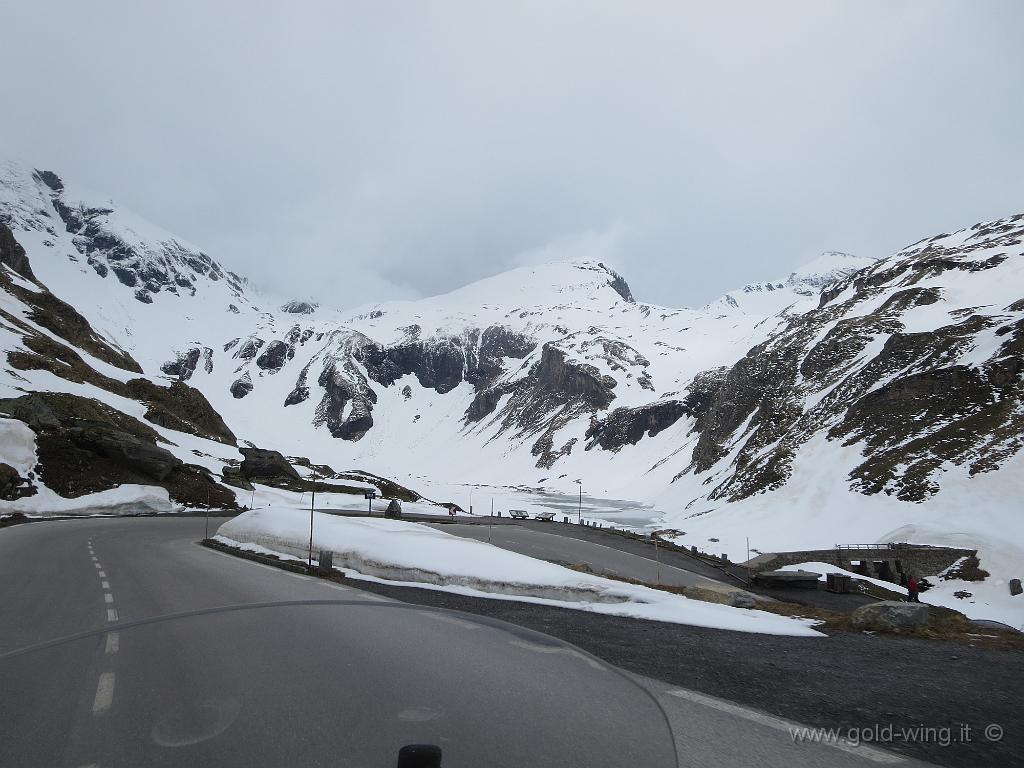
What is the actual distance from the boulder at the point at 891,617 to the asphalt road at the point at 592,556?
37.9ft

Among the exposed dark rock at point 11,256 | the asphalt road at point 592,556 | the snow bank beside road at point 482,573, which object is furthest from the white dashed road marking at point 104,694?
the exposed dark rock at point 11,256

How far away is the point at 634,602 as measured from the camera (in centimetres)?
1145

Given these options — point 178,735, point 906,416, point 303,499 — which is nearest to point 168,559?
point 178,735

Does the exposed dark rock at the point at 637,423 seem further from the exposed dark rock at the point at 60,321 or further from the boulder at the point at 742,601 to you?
the boulder at the point at 742,601

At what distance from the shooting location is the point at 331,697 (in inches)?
201

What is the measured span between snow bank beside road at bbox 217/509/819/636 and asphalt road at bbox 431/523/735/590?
7.89 metres

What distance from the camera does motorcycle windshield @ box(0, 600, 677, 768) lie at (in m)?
4.01

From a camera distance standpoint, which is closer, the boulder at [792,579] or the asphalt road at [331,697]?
the asphalt road at [331,697]

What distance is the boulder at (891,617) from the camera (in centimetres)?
979

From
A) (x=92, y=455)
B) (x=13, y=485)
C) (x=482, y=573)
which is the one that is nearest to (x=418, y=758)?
(x=482, y=573)

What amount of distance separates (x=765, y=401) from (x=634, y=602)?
227 ft

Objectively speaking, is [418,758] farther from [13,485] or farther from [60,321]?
[60,321]

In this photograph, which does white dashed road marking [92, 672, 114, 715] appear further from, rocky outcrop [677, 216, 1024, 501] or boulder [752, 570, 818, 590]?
rocky outcrop [677, 216, 1024, 501]

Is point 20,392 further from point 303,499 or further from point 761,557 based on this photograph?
point 761,557
